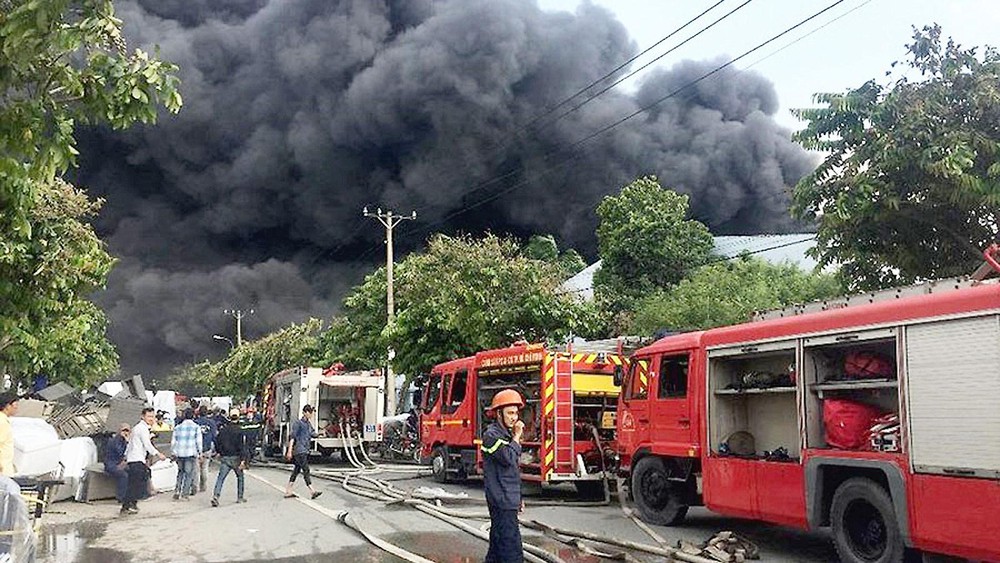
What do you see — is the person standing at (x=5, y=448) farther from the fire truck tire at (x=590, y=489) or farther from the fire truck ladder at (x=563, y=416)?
the fire truck tire at (x=590, y=489)

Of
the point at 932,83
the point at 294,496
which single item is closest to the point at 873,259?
the point at 932,83

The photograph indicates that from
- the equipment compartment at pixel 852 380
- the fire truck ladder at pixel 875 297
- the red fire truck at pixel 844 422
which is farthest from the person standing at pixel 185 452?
the equipment compartment at pixel 852 380

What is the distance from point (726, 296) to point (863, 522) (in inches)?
629

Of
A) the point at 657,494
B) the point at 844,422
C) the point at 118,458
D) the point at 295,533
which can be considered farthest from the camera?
the point at 118,458

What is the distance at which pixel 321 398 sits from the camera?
840 inches

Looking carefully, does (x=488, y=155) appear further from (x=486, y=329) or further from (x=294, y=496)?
(x=294, y=496)

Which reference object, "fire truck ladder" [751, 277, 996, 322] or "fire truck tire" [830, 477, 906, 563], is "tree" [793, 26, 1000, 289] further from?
"fire truck tire" [830, 477, 906, 563]

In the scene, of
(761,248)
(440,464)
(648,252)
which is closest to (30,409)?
(440,464)

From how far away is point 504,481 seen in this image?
645 centimetres

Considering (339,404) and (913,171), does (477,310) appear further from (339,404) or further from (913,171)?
(913,171)

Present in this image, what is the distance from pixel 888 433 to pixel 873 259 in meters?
6.77

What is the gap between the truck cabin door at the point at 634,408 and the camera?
10.3 meters

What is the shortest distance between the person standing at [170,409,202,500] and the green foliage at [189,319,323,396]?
26.8 m

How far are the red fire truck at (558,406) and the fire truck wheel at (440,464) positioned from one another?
96cm
